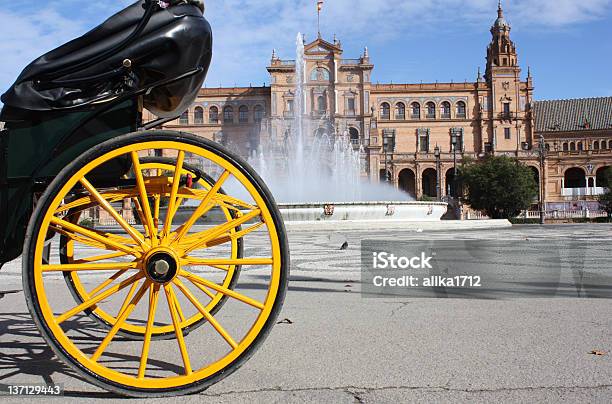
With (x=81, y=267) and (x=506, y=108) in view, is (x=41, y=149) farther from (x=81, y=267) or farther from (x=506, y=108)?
(x=506, y=108)

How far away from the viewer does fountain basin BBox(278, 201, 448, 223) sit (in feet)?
82.8

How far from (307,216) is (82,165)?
22.6 metres

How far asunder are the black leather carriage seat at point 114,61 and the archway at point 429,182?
76041 millimetres

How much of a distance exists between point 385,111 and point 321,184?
41883 millimetres

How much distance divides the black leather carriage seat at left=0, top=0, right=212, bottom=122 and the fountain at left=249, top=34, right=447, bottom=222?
22.1 m

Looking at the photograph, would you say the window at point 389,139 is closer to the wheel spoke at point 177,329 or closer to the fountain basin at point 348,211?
the fountain basin at point 348,211

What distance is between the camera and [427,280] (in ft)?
23.5

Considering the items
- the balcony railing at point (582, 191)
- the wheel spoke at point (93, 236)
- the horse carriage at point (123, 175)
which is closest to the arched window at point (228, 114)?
the balcony railing at point (582, 191)

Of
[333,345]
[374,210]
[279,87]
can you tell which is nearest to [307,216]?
[374,210]

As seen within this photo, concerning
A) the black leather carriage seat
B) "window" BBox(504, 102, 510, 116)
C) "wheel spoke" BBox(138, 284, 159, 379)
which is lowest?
"wheel spoke" BBox(138, 284, 159, 379)

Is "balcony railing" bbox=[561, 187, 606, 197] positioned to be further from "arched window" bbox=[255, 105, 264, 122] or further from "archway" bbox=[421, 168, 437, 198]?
"arched window" bbox=[255, 105, 264, 122]

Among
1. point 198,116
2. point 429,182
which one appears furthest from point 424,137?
point 198,116

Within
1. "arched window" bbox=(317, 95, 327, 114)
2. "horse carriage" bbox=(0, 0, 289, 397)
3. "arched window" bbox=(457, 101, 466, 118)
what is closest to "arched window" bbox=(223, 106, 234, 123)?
"arched window" bbox=(317, 95, 327, 114)

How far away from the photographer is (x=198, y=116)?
77.6 metres
